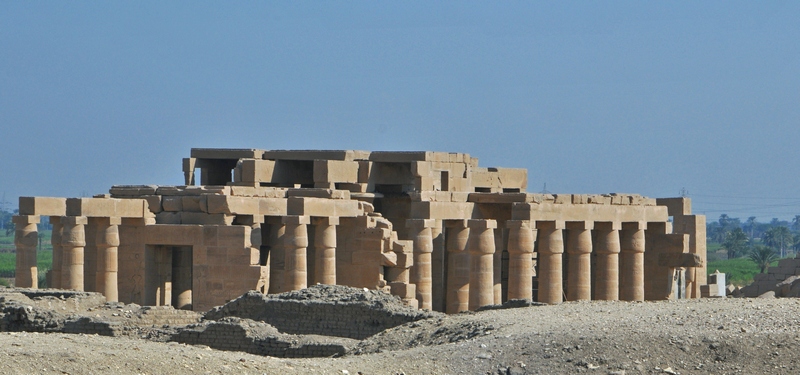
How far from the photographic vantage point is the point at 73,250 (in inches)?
1636

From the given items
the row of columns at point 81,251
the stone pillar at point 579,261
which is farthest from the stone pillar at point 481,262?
the row of columns at point 81,251

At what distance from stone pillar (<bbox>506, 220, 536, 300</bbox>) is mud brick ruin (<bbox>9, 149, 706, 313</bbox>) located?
40 millimetres

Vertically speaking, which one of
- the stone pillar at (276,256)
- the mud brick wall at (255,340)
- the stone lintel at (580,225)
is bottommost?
the mud brick wall at (255,340)

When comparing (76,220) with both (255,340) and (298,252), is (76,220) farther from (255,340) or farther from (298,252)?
(255,340)

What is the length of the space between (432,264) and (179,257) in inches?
320

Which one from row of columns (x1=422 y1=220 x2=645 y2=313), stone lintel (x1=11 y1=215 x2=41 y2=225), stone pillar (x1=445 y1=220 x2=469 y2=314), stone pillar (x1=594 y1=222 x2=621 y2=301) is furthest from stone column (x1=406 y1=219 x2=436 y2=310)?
stone lintel (x1=11 y1=215 x2=41 y2=225)

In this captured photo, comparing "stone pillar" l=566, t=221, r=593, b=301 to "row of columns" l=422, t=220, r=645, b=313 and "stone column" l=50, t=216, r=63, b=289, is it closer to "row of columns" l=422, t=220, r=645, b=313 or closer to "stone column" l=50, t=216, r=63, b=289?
"row of columns" l=422, t=220, r=645, b=313

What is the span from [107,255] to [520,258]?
11.5 meters

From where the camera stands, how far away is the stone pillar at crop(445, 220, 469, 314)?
47.2 meters

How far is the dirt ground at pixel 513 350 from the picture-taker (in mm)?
25547

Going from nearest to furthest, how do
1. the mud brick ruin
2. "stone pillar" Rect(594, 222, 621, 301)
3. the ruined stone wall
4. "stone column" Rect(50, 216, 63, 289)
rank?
the ruined stone wall
the mud brick ruin
"stone column" Rect(50, 216, 63, 289)
"stone pillar" Rect(594, 222, 621, 301)

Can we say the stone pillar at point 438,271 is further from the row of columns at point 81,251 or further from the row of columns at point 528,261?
the row of columns at point 81,251

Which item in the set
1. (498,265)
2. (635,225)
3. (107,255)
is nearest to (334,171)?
(498,265)

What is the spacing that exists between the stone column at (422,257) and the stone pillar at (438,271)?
2.33 meters
